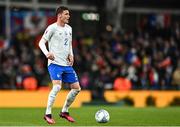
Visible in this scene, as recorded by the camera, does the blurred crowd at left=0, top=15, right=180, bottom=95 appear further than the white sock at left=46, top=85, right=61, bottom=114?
Yes

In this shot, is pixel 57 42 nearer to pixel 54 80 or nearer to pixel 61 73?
pixel 61 73

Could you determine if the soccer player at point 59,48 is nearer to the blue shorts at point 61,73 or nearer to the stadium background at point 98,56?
the blue shorts at point 61,73

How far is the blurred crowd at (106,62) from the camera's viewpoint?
99.6 feet

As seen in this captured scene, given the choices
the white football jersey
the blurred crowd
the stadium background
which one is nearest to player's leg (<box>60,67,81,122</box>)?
the white football jersey

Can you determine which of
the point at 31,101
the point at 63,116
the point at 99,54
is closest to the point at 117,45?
the point at 99,54

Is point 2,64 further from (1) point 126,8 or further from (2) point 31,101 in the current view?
(1) point 126,8

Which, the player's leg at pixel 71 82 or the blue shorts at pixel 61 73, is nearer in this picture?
the blue shorts at pixel 61 73

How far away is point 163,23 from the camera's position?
37562 mm

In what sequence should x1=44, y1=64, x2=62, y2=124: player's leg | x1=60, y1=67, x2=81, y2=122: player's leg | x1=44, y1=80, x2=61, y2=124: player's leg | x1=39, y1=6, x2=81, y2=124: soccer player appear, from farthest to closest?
x1=60, y1=67, x2=81, y2=122: player's leg, x1=39, y1=6, x2=81, y2=124: soccer player, x1=44, y1=64, x2=62, y2=124: player's leg, x1=44, y1=80, x2=61, y2=124: player's leg

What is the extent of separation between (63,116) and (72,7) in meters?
20.9

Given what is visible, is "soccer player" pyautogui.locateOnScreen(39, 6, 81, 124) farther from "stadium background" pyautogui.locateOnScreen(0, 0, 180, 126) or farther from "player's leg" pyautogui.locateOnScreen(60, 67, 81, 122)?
"stadium background" pyautogui.locateOnScreen(0, 0, 180, 126)

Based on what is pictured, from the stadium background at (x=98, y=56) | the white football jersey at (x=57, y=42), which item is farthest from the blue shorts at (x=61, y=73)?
the stadium background at (x=98, y=56)

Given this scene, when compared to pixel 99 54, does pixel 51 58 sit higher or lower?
higher

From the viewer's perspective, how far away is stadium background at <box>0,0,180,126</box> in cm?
3044
